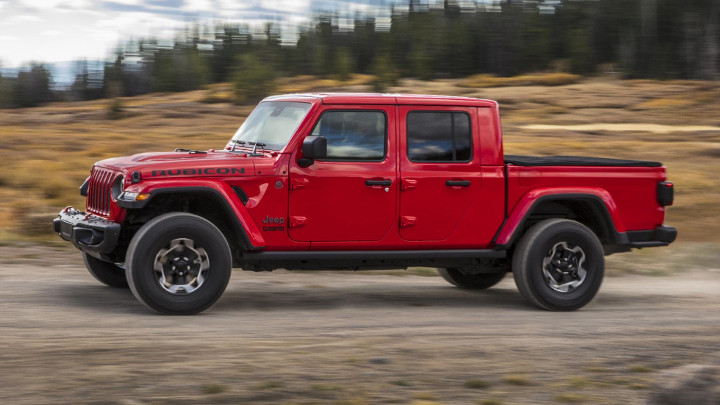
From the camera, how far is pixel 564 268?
26.7 feet

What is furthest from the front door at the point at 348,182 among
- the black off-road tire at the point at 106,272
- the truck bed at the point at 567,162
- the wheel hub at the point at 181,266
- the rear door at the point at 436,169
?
the black off-road tire at the point at 106,272

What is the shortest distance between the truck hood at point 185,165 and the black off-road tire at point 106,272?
1256mm

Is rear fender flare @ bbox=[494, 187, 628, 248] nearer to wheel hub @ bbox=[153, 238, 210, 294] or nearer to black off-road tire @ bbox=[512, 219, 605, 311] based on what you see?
black off-road tire @ bbox=[512, 219, 605, 311]

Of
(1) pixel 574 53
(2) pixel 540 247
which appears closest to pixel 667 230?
(2) pixel 540 247

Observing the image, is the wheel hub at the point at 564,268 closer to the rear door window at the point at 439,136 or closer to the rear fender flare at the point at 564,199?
the rear fender flare at the point at 564,199

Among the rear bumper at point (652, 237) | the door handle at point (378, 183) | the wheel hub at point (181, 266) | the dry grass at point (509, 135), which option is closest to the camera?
the wheel hub at point (181, 266)

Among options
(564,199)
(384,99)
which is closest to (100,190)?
(384,99)

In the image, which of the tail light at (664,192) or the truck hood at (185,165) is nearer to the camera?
the truck hood at (185,165)

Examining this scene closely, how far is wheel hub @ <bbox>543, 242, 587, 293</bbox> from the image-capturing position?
8094 mm

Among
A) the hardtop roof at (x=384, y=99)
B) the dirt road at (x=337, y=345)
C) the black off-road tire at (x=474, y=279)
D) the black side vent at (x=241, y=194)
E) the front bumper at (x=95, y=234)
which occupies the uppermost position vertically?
the hardtop roof at (x=384, y=99)

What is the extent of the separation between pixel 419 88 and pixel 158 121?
Answer: 87.2ft

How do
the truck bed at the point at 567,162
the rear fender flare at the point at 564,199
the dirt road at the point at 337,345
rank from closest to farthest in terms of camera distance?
the dirt road at the point at 337,345, the rear fender flare at the point at 564,199, the truck bed at the point at 567,162

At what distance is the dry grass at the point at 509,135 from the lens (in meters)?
18.0

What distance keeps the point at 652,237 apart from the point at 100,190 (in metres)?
4.89
